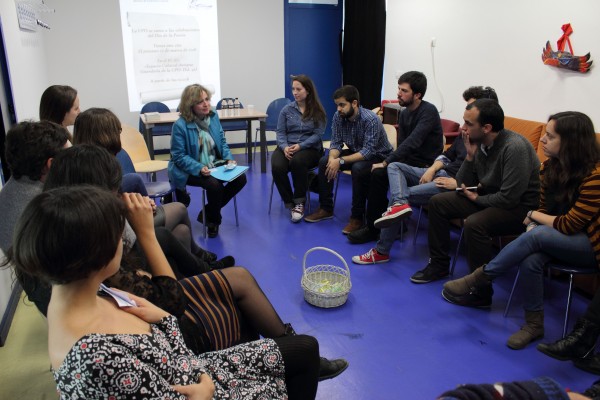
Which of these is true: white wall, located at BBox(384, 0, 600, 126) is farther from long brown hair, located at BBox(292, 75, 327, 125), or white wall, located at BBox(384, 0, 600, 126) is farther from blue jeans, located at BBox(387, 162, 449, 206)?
long brown hair, located at BBox(292, 75, 327, 125)

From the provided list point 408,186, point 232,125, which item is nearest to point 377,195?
point 408,186

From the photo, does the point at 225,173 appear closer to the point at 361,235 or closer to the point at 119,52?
the point at 361,235

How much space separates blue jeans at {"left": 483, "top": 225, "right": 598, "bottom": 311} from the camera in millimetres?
2258

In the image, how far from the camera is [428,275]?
2949 mm

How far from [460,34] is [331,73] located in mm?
2654

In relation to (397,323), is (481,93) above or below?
above

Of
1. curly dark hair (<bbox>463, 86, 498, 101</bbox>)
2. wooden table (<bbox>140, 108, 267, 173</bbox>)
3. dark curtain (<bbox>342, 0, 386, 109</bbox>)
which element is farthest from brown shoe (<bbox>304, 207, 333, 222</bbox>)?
dark curtain (<bbox>342, 0, 386, 109</bbox>)

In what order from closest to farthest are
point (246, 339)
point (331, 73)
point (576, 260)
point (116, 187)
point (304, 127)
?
1. point (116, 187)
2. point (246, 339)
3. point (576, 260)
4. point (304, 127)
5. point (331, 73)

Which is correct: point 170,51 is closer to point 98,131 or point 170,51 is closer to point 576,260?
point 98,131

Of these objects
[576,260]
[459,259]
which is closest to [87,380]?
[576,260]

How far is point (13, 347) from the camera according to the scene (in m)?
2.29

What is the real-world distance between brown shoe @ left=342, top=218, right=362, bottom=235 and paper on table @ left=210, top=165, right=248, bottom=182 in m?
0.99

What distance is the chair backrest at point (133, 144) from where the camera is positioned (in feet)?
13.1

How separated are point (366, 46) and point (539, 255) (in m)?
4.80
